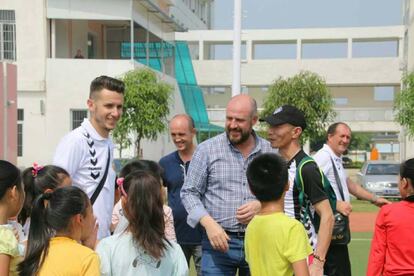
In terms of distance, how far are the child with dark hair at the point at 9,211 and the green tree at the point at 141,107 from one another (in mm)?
24380

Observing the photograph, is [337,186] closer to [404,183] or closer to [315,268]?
[404,183]

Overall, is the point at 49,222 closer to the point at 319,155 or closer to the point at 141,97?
the point at 319,155

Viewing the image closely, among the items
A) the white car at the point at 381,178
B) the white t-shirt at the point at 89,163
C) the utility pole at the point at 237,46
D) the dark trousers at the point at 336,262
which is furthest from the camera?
the white car at the point at 381,178

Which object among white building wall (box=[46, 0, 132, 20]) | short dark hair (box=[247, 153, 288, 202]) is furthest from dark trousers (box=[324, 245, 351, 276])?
white building wall (box=[46, 0, 132, 20])

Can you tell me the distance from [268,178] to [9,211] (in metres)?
1.66

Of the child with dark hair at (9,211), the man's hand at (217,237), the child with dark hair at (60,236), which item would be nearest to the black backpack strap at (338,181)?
the man's hand at (217,237)

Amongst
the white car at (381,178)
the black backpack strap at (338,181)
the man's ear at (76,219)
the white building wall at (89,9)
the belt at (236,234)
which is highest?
the white building wall at (89,9)

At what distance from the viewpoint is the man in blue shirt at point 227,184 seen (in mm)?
5547

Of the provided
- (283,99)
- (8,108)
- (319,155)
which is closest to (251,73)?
(283,99)

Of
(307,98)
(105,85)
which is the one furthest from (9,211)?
(307,98)

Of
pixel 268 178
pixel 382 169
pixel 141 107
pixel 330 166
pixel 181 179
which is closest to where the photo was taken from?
pixel 268 178

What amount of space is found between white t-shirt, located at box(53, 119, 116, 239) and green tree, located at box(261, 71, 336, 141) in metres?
26.4

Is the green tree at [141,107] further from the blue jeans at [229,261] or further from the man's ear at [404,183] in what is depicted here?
the man's ear at [404,183]

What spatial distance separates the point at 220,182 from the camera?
5.66m
